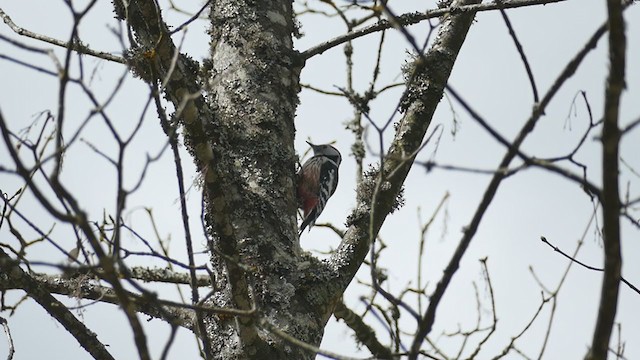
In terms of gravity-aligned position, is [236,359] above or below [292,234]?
below

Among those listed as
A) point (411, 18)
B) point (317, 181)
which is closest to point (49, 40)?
point (411, 18)

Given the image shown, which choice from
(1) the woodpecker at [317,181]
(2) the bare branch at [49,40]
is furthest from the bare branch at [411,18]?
(1) the woodpecker at [317,181]

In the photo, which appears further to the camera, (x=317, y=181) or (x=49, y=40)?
(x=317, y=181)

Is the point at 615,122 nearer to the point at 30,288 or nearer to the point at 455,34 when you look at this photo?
the point at 30,288

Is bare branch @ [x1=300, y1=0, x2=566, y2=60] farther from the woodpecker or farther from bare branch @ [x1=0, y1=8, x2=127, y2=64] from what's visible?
the woodpecker

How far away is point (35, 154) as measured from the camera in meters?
2.01

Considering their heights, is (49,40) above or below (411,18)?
below

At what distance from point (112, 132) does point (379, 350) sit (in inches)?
77.2

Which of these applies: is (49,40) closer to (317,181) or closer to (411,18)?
(411,18)

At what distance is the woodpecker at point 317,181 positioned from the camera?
618cm

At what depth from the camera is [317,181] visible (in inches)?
258

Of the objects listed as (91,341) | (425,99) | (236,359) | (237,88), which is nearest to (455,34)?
(425,99)

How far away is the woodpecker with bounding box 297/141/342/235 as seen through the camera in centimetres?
618

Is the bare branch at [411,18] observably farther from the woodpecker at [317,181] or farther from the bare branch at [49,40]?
the woodpecker at [317,181]
